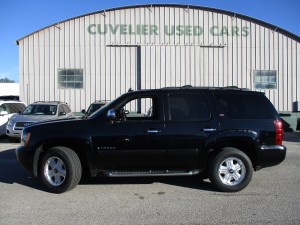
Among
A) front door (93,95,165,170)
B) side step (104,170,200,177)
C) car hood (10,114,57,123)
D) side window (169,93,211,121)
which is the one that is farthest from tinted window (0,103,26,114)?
side window (169,93,211,121)

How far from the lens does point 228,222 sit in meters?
4.61

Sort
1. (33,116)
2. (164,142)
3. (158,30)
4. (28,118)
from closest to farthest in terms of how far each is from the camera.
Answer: (164,142) < (28,118) < (33,116) < (158,30)

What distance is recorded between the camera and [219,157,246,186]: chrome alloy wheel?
6.16 m

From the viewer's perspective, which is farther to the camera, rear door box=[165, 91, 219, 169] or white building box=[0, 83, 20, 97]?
white building box=[0, 83, 20, 97]

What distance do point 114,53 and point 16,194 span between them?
1397 cm

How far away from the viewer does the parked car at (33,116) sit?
12797 millimetres

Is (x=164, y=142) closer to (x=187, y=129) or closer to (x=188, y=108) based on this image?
(x=187, y=129)

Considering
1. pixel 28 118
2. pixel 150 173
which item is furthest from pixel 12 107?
pixel 150 173

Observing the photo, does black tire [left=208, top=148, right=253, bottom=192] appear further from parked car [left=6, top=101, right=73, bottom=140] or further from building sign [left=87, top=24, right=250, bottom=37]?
building sign [left=87, top=24, right=250, bottom=37]

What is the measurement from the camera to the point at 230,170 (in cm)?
617

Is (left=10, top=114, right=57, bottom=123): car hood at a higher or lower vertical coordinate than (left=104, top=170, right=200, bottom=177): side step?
higher

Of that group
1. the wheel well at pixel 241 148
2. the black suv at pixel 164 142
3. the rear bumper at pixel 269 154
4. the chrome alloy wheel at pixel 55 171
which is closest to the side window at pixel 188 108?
the black suv at pixel 164 142

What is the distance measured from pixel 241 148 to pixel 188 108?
1267 millimetres

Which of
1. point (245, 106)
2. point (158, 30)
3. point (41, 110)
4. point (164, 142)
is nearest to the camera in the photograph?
point (164, 142)
